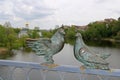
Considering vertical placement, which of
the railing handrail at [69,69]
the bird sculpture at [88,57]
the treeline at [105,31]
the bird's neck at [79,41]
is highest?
the treeline at [105,31]

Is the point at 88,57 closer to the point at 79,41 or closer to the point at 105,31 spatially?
the point at 79,41

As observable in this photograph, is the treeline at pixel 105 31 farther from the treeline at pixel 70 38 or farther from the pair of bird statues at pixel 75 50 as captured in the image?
the pair of bird statues at pixel 75 50

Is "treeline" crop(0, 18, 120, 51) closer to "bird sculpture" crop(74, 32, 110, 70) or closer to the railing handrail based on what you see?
the railing handrail

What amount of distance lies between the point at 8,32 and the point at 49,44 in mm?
30244

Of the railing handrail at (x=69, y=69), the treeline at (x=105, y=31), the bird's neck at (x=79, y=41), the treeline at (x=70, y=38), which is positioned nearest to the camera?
the railing handrail at (x=69, y=69)

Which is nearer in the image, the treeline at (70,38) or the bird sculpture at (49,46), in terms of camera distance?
the bird sculpture at (49,46)

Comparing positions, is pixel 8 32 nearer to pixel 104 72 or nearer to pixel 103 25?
pixel 103 25

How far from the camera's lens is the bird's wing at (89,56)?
69.1 inches

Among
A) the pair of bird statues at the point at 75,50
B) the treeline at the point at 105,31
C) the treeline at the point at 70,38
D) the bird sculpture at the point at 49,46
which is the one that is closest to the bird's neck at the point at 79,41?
the pair of bird statues at the point at 75,50

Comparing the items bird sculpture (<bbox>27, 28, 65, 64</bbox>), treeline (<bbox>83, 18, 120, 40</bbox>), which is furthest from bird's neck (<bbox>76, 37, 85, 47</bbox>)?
treeline (<bbox>83, 18, 120, 40</bbox>)

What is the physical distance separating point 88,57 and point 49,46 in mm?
360

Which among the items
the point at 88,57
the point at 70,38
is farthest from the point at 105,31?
the point at 88,57

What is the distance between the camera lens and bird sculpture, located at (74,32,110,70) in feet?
5.69

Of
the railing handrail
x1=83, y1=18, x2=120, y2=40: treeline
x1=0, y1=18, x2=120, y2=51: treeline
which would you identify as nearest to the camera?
the railing handrail
